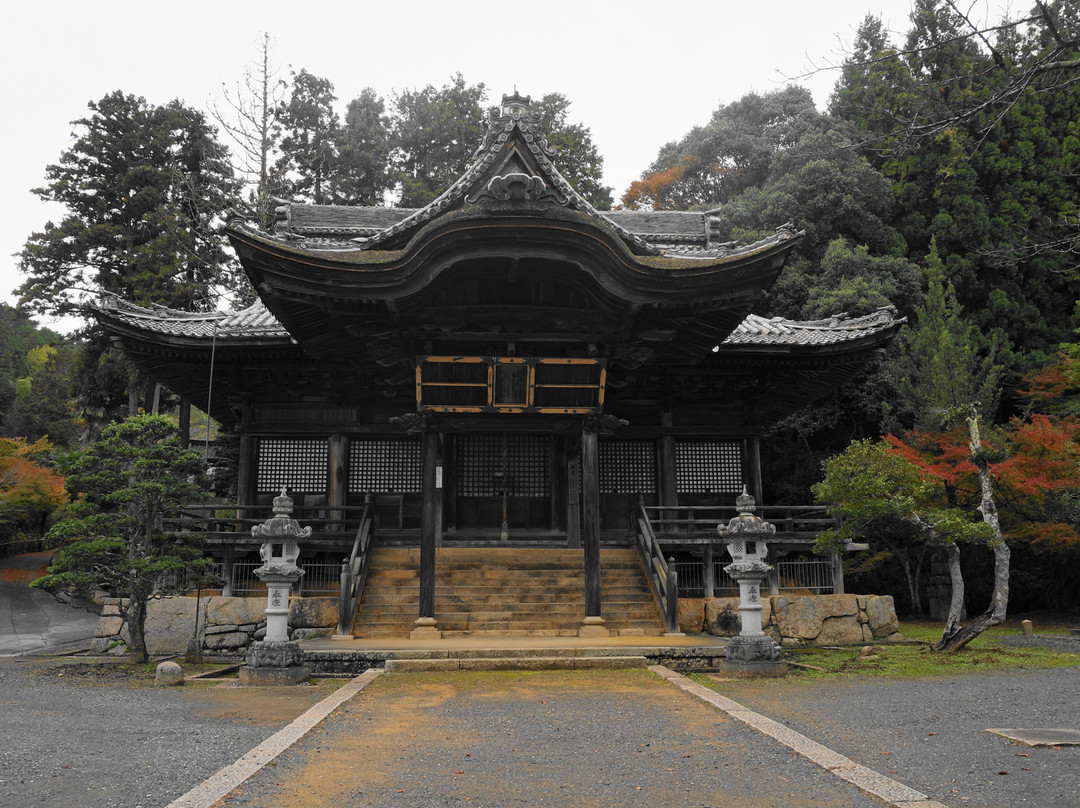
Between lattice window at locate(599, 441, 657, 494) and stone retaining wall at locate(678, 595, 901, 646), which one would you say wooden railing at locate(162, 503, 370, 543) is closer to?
lattice window at locate(599, 441, 657, 494)

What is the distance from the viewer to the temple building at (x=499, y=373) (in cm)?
1120

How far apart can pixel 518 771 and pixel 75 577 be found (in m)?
8.31

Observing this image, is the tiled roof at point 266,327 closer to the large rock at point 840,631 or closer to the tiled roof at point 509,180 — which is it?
the tiled roof at point 509,180

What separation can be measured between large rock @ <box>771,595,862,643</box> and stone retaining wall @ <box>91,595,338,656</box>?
762 cm

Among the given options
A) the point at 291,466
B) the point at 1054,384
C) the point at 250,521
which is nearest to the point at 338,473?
the point at 291,466

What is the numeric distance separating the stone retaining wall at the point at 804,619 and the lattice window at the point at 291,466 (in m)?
7.59

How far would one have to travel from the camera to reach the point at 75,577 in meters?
10.5

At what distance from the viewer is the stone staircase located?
39.1ft

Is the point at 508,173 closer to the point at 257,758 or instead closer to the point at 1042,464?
the point at 257,758

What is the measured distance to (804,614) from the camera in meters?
13.3

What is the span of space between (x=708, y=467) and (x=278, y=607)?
953 centimetres

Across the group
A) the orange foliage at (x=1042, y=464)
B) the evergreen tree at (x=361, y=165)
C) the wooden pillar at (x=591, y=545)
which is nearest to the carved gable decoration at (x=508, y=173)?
the wooden pillar at (x=591, y=545)

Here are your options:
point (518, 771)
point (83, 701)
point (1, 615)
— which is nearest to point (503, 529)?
point (83, 701)

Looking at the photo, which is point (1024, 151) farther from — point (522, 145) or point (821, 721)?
point (821, 721)
